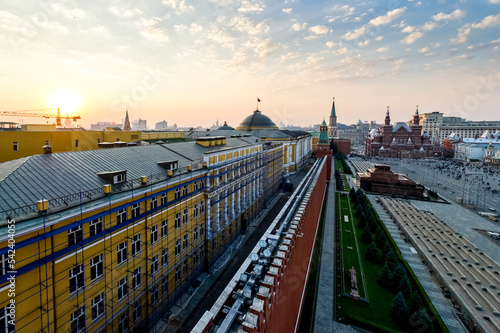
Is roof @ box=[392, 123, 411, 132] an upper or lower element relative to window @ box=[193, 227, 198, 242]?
upper

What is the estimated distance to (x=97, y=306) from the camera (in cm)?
1415

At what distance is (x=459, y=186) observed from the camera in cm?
7281

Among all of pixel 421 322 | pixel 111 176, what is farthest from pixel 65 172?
pixel 421 322

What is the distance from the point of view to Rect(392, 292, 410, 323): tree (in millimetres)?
18938

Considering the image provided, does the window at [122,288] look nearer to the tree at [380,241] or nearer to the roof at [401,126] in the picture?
the tree at [380,241]

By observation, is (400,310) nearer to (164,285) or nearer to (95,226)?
(164,285)

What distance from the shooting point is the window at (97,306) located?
14.0 meters

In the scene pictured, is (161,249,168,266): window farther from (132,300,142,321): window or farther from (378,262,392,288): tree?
(378,262,392,288): tree

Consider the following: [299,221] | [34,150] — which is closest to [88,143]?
[34,150]

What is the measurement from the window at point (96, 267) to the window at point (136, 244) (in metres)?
2.31

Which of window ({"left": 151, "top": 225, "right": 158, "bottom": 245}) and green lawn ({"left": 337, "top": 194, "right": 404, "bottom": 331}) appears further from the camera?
green lawn ({"left": 337, "top": 194, "right": 404, "bottom": 331})

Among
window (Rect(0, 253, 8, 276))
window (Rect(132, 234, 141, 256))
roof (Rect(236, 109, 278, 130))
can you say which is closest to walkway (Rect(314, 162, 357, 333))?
window (Rect(132, 234, 141, 256))

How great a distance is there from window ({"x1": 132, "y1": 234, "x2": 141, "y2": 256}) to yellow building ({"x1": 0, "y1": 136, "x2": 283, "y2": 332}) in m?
0.07

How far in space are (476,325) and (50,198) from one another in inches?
1251
